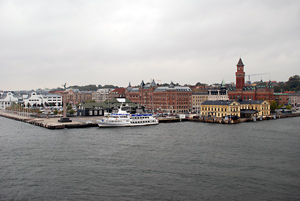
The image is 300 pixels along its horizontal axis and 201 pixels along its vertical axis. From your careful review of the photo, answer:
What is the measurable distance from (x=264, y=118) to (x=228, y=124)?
18.3m

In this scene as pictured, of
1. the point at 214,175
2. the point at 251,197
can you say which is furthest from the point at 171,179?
the point at 251,197

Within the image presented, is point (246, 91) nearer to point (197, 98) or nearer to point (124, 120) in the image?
point (197, 98)

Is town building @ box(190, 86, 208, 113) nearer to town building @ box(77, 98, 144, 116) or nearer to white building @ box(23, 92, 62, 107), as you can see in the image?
town building @ box(77, 98, 144, 116)

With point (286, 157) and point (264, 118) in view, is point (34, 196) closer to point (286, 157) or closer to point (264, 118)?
point (286, 157)

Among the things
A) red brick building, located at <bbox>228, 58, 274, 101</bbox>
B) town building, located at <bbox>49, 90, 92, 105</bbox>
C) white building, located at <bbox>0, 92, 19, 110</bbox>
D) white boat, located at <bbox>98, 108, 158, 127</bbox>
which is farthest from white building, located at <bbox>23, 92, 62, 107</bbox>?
white boat, located at <bbox>98, 108, 158, 127</bbox>

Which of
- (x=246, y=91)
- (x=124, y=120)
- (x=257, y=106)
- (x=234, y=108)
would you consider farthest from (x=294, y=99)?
(x=124, y=120)

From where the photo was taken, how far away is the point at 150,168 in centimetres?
3077

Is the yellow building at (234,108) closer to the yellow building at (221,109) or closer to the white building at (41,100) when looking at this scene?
the yellow building at (221,109)

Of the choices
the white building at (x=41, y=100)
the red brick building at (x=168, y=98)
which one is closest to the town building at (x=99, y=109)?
the red brick building at (x=168, y=98)

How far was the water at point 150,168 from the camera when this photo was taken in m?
24.4

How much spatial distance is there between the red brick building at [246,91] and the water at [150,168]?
6109 centimetres

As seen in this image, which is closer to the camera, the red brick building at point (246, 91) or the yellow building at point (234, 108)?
the yellow building at point (234, 108)

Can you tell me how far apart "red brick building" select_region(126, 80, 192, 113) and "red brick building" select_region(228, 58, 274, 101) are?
16.0 m

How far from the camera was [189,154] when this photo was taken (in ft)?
120
